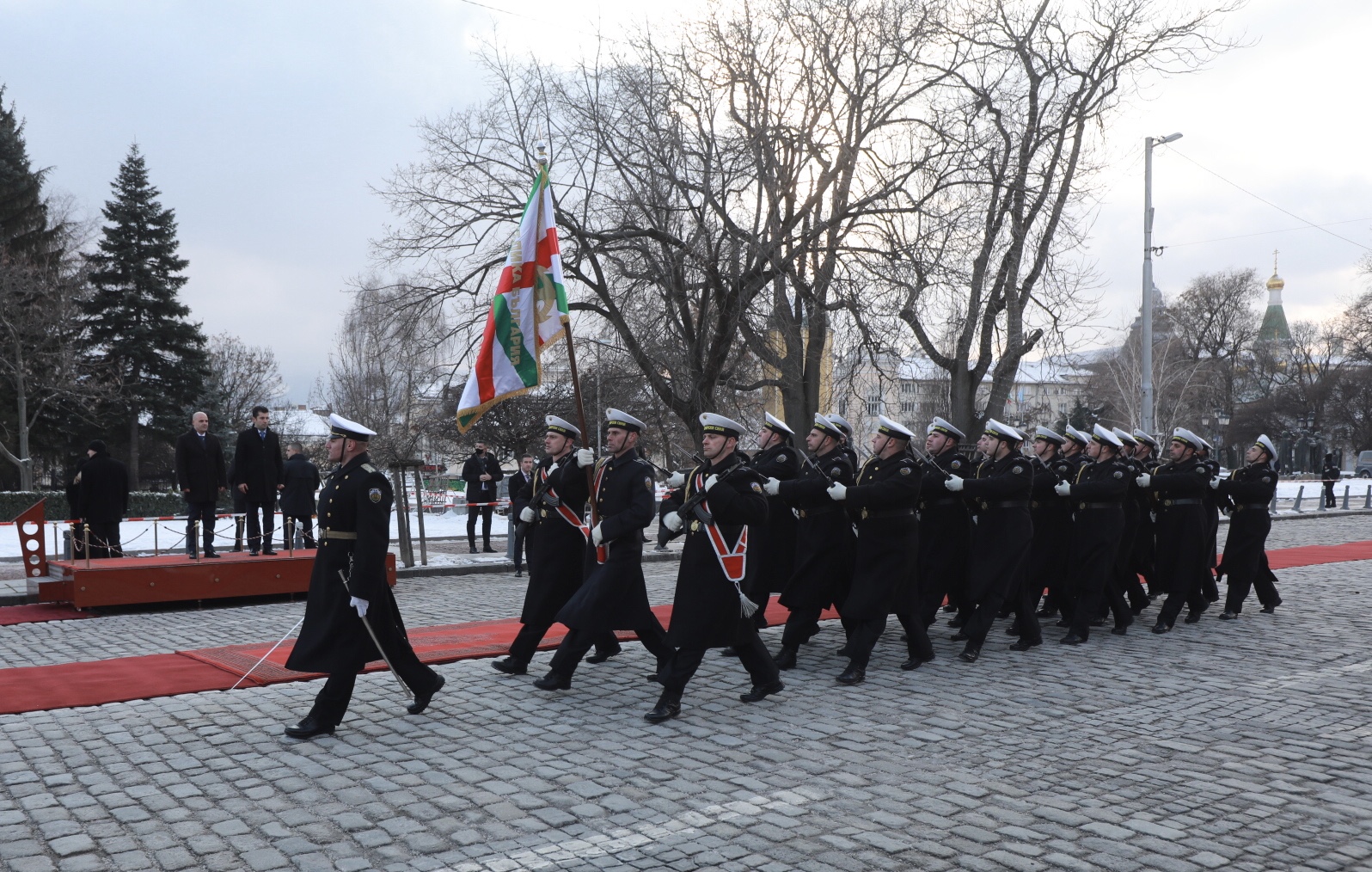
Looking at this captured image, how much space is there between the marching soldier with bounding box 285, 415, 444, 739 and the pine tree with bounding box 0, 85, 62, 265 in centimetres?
3423

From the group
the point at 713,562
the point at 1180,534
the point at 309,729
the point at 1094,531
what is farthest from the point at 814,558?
the point at 1180,534

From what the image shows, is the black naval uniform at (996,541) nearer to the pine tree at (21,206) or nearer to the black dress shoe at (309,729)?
the black dress shoe at (309,729)

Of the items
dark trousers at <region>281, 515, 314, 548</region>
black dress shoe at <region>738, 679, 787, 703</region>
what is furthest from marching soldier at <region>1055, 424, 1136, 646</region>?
dark trousers at <region>281, 515, 314, 548</region>

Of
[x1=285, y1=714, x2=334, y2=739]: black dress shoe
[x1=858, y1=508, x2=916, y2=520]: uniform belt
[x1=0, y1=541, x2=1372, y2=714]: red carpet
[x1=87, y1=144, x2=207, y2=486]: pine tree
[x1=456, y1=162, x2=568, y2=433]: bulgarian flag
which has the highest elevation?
[x1=87, y1=144, x2=207, y2=486]: pine tree

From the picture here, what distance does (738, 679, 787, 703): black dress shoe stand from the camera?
7.27 meters

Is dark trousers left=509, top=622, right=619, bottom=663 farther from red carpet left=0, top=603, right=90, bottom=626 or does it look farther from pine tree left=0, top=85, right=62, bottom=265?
pine tree left=0, top=85, right=62, bottom=265

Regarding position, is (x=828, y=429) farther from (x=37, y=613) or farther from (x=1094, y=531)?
(x=37, y=613)

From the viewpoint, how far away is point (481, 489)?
19297mm

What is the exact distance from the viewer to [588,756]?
598 cm

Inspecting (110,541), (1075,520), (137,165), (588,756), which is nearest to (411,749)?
(588,756)

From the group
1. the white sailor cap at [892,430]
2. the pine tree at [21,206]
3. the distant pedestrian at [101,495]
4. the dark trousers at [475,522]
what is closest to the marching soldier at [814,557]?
the white sailor cap at [892,430]

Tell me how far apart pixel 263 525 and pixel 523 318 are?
6.69 m

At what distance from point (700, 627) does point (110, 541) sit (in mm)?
10140

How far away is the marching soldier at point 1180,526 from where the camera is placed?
35.0 ft
